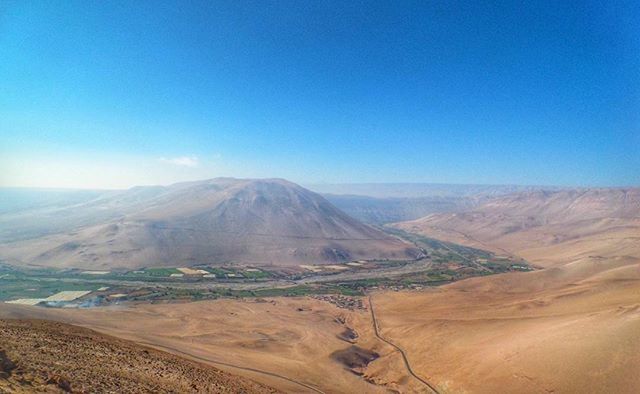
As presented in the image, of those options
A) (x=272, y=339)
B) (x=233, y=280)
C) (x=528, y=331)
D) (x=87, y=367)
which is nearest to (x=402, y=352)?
(x=528, y=331)

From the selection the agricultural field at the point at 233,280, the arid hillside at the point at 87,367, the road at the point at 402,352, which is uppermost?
the arid hillside at the point at 87,367

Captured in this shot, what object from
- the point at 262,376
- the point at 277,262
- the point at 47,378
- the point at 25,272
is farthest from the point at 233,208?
the point at 47,378

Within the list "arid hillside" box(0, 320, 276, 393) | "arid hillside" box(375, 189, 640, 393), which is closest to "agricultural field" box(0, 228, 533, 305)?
"arid hillside" box(375, 189, 640, 393)

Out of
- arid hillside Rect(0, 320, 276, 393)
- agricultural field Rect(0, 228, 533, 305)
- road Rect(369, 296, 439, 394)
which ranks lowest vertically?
agricultural field Rect(0, 228, 533, 305)

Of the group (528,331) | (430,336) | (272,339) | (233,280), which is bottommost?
(233,280)

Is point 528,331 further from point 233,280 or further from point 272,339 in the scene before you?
point 233,280

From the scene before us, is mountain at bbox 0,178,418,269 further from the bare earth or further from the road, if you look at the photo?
the road

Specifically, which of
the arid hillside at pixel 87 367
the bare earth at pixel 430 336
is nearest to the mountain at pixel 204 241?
the bare earth at pixel 430 336

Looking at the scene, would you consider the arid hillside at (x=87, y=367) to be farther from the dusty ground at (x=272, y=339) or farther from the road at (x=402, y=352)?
the road at (x=402, y=352)
